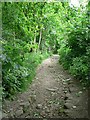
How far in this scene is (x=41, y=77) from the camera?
8828 mm

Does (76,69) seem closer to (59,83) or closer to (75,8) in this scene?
(59,83)

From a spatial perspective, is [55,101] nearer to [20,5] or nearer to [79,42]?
[79,42]

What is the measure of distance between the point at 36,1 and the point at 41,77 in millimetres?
3160

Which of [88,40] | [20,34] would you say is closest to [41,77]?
[20,34]

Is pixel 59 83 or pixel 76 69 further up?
pixel 76 69

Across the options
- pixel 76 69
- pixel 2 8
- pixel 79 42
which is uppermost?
pixel 2 8

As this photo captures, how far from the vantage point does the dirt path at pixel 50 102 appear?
482 cm

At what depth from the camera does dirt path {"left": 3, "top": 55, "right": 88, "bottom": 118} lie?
4820 mm

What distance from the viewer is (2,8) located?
6.27 metres

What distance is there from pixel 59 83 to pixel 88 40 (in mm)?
1897

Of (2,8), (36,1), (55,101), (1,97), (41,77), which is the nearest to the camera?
(1,97)

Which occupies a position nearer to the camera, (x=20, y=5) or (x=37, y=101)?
(x=37, y=101)

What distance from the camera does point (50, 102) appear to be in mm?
5684

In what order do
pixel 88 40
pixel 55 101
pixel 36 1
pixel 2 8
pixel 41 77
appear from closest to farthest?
pixel 55 101, pixel 2 8, pixel 88 40, pixel 36 1, pixel 41 77
